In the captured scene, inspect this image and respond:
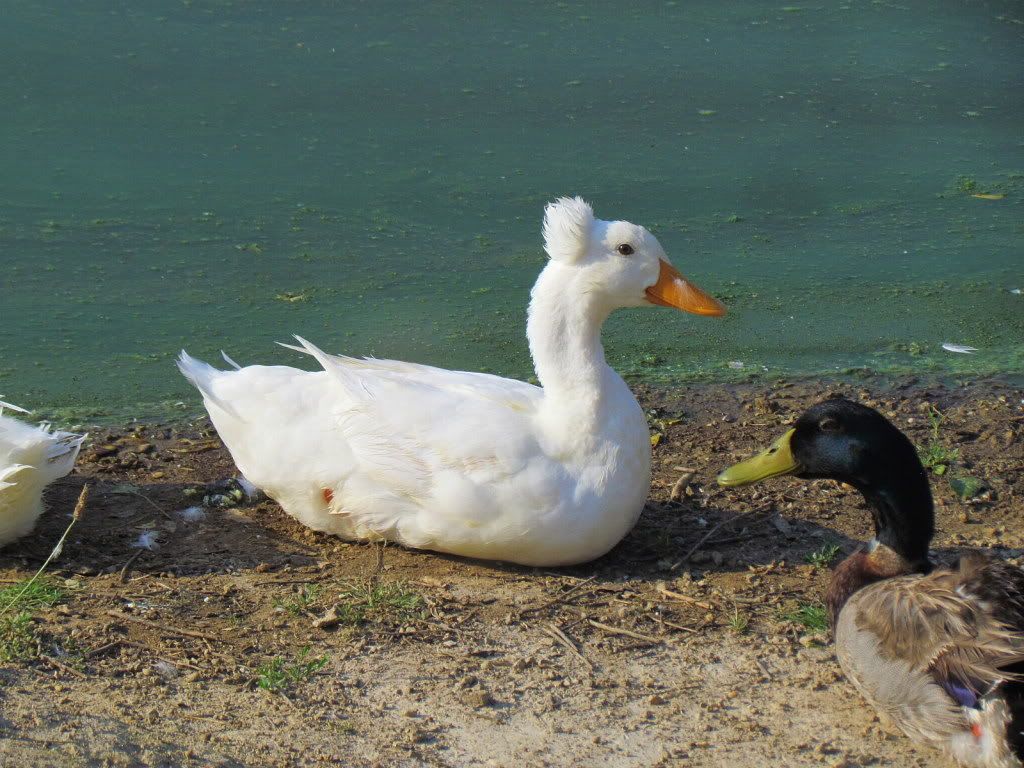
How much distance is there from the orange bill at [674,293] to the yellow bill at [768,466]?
595 millimetres

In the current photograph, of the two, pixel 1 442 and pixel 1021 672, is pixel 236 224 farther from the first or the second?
→ pixel 1021 672

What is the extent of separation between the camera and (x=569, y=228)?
4.27 m

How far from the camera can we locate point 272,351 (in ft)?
19.9

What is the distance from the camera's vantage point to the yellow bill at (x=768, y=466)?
4.11 meters

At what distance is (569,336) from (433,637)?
1.11m

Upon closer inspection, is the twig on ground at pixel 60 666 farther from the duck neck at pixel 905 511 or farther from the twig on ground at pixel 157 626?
the duck neck at pixel 905 511

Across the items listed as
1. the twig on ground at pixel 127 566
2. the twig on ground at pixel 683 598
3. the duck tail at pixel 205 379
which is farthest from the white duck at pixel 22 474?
the twig on ground at pixel 683 598

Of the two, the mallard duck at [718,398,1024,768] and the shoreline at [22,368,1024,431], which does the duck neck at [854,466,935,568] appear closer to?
the mallard duck at [718,398,1024,768]

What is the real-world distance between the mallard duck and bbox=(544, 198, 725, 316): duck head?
0.72 m

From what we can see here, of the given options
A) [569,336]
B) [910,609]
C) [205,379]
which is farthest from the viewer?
[205,379]

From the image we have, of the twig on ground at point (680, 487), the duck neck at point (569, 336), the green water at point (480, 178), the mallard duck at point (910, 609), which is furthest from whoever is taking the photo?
the green water at point (480, 178)

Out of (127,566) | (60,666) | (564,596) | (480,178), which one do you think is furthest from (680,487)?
(480,178)

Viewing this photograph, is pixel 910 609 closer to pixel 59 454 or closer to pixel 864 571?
pixel 864 571

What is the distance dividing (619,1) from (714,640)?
7.53 meters
